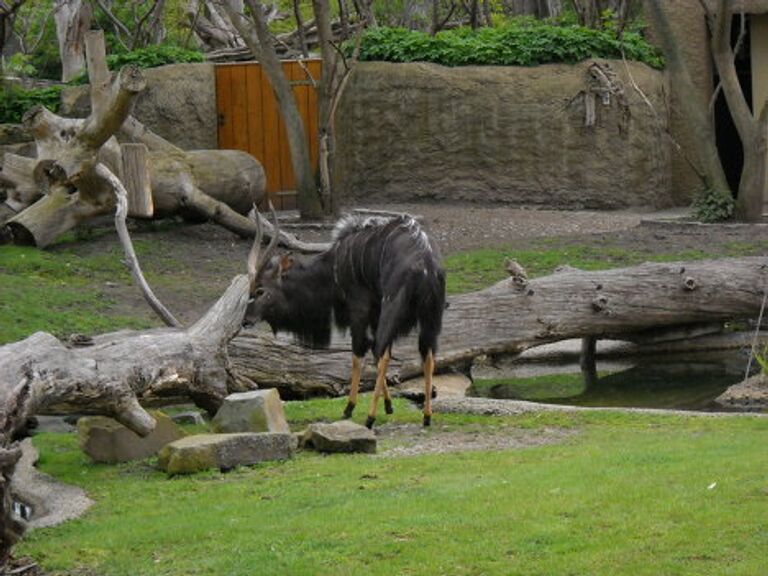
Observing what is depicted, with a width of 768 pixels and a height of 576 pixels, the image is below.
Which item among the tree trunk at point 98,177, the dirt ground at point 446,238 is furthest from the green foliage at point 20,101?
the dirt ground at point 446,238

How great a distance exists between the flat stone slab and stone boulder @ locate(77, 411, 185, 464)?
514 millimetres

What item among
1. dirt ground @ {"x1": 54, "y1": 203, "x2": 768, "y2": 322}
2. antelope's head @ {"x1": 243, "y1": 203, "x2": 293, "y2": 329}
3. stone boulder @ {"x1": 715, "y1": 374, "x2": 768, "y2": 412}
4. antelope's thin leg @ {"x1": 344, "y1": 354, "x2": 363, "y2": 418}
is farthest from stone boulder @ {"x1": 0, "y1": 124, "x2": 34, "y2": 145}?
stone boulder @ {"x1": 715, "y1": 374, "x2": 768, "y2": 412}

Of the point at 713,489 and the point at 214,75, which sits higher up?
the point at 214,75

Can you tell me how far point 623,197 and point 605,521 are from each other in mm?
16895

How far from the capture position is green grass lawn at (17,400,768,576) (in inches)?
274

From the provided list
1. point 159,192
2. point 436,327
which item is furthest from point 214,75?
point 436,327

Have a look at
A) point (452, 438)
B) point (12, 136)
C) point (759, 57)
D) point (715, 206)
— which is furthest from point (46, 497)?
point (759, 57)

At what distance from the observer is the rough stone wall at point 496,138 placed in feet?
→ 77.6

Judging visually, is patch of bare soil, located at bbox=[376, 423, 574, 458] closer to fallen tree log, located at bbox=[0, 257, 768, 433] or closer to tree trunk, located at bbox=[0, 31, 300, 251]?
fallen tree log, located at bbox=[0, 257, 768, 433]

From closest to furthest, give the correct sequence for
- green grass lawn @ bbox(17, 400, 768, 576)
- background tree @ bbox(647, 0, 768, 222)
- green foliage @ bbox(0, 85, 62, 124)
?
green grass lawn @ bbox(17, 400, 768, 576) → background tree @ bbox(647, 0, 768, 222) → green foliage @ bbox(0, 85, 62, 124)

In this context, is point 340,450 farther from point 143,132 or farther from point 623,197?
point 623,197

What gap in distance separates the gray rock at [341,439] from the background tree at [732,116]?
11.4 meters

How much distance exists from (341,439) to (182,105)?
14.0m

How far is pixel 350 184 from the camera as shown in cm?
2412
